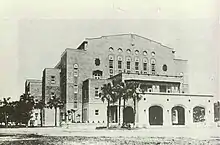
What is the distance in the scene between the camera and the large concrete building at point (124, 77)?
1.92m

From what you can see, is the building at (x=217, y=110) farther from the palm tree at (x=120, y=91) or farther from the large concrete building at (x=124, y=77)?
the palm tree at (x=120, y=91)

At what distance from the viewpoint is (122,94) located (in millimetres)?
2016

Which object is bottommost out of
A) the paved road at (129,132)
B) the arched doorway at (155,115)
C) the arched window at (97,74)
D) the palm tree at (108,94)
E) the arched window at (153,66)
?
the paved road at (129,132)

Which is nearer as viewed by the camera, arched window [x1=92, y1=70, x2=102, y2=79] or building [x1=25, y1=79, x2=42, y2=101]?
building [x1=25, y1=79, x2=42, y2=101]

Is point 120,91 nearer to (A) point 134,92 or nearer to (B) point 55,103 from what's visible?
(A) point 134,92

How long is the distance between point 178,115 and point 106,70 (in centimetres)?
36

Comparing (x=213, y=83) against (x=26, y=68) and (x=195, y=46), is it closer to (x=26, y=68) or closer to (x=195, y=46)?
(x=195, y=46)

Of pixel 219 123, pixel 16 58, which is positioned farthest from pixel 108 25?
pixel 219 123

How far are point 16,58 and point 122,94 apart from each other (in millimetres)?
487

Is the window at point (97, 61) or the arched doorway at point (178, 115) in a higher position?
the window at point (97, 61)

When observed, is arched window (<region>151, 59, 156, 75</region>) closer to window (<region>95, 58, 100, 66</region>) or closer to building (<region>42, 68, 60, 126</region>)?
window (<region>95, 58, 100, 66</region>)

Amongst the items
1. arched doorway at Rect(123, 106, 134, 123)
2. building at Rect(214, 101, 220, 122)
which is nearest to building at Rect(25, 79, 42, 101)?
arched doorway at Rect(123, 106, 134, 123)

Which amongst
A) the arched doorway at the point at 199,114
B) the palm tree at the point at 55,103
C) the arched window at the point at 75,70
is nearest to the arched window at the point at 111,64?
the arched window at the point at 75,70

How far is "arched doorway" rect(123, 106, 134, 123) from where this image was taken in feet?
6.54
